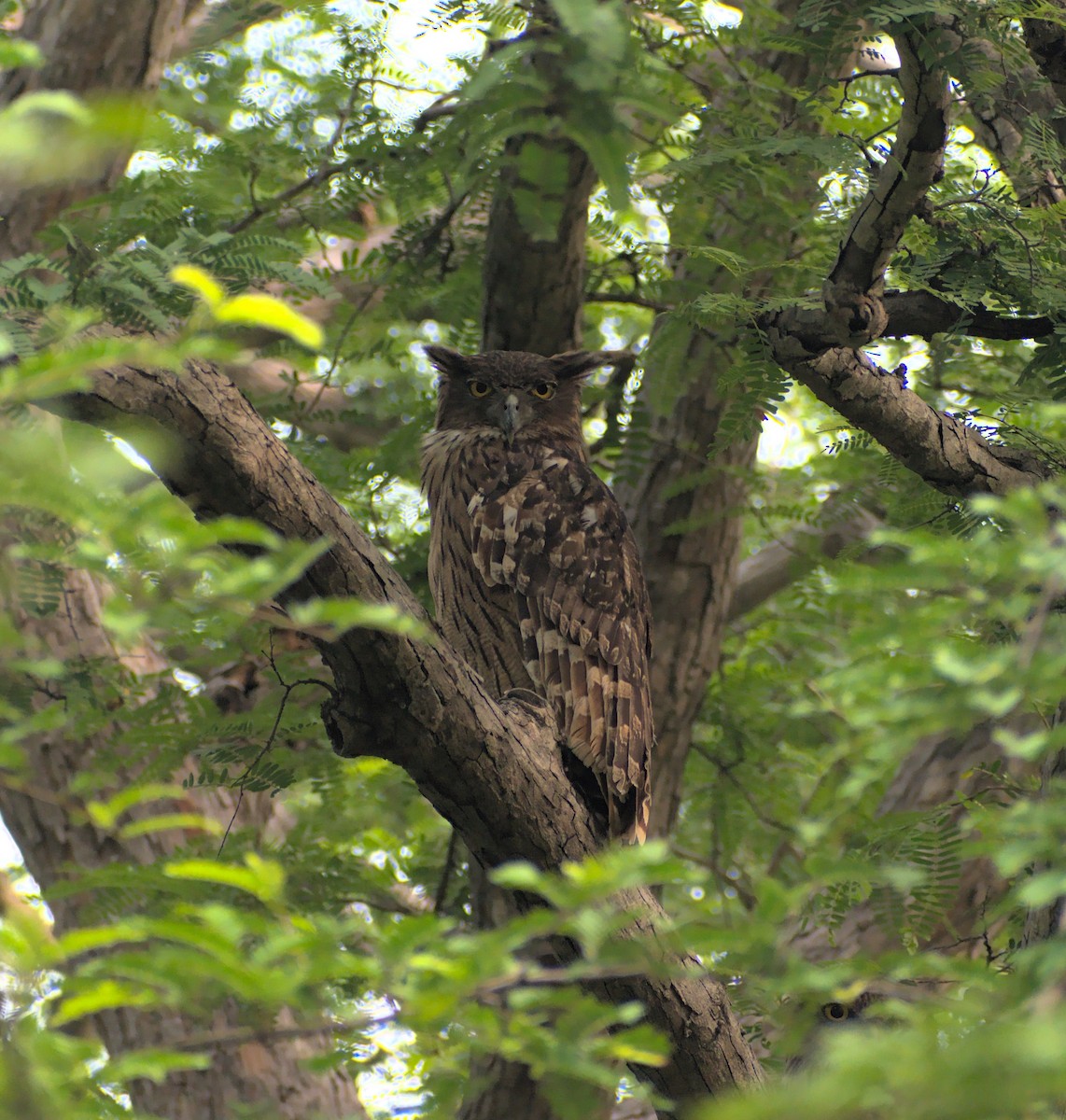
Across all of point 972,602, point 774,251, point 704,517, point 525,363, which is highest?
point 774,251

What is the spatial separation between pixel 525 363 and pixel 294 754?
5.28 ft

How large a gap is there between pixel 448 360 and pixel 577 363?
18.8 inches

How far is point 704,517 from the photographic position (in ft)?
15.2

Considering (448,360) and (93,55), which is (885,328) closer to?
(448,360)

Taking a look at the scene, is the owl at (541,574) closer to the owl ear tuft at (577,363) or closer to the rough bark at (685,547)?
the owl ear tuft at (577,363)

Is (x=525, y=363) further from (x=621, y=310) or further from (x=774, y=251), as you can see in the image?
(x=621, y=310)

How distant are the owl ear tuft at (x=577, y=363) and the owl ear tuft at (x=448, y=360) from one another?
0.32 meters

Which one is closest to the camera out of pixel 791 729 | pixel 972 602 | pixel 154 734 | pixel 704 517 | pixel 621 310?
pixel 972 602

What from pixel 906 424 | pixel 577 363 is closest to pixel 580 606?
pixel 577 363

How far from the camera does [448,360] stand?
14.1 feet

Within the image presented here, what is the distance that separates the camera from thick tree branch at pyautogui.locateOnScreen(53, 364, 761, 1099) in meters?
2.14

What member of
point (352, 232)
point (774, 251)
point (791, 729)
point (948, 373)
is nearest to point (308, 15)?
point (352, 232)

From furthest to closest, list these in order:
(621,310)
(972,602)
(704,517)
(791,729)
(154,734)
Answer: (621,310), (791,729), (704,517), (154,734), (972,602)

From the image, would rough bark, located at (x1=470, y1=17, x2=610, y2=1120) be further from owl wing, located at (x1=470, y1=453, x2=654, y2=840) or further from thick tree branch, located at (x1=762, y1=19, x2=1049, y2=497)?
thick tree branch, located at (x1=762, y1=19, x2=1049, y2=497)
